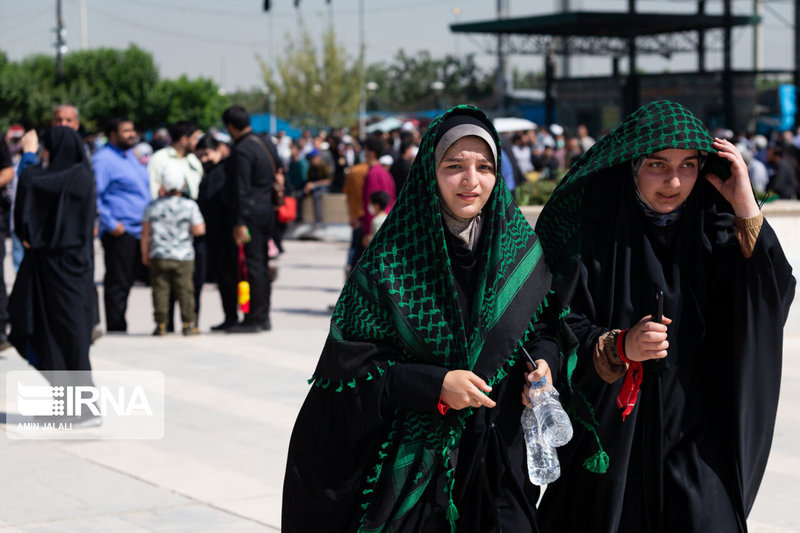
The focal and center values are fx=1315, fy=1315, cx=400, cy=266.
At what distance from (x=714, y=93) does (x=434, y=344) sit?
36.6 m

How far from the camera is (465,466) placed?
348 centimetres

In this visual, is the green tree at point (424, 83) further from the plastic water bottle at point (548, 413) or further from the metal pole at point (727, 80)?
the plastic water bottle at point (548, 413)

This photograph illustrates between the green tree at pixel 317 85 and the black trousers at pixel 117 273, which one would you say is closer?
the black trousers at pixel 117 273

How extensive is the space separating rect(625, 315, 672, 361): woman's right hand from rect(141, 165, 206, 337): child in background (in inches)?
283

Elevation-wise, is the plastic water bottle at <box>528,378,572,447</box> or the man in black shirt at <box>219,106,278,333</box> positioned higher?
the man in black shirt at <box>219,106,278,333</box>

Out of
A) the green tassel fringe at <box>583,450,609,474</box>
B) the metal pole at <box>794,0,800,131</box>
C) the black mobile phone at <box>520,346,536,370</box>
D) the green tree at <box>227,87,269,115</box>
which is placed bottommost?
the green tassel fringe at <box>583,450,609,474</box>

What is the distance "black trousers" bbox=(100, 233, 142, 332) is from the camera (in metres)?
10.9

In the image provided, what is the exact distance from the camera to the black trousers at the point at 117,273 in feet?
35.9

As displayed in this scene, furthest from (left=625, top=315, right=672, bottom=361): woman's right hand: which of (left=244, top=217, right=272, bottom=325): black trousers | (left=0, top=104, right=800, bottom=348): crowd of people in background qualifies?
(left=244, top=217, right=272, bottom=325): black trousers

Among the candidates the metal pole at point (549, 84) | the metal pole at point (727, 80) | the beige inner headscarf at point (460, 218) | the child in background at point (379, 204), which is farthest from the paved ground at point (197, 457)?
the metal pole at point (549, 84)

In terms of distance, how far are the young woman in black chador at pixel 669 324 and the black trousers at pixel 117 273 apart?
7.64 meters

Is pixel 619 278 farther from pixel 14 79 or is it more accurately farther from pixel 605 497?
pixel 14 79

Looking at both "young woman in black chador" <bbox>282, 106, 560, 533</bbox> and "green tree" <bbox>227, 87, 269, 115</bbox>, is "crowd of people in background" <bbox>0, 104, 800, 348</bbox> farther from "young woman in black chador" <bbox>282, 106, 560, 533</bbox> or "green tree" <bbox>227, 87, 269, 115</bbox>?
"green tree" <bbox>227, 87, 269, 115</bbox>

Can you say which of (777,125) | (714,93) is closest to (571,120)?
(714,93)
